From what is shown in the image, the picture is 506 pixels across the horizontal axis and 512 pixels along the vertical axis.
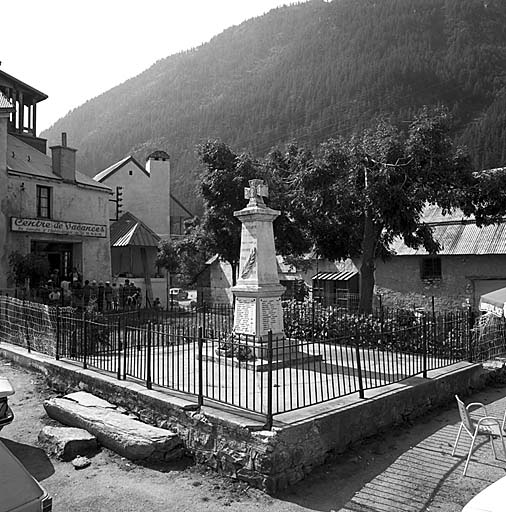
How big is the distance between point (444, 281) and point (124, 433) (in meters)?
20.2

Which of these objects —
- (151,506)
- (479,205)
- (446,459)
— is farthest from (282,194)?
(151,506)

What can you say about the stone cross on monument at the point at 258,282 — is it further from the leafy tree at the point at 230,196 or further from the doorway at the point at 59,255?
the doorway at the point at 59,255

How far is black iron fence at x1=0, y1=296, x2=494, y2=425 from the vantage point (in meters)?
7.83

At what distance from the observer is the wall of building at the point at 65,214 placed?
22188mm

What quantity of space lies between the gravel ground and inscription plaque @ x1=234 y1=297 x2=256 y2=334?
3.91m

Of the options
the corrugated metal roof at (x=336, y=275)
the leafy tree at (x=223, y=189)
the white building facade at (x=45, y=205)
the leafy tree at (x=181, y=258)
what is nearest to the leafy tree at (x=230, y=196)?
the leafy tree at (x=223, y=189)

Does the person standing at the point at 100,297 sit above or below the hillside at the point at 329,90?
below

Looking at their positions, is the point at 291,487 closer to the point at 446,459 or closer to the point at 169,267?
the point at 446,459

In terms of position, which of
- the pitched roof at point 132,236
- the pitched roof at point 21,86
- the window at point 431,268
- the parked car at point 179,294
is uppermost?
the pitched roof at point 21,86

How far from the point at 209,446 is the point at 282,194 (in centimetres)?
1501

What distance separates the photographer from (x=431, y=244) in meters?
17.5

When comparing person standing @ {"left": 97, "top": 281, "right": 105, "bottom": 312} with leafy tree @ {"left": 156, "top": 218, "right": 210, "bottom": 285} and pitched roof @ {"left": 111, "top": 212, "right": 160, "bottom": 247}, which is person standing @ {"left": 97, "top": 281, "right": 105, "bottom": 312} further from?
leafy tree @ {"left": 156, "top": 218, "right": 210, "bottom": 285}

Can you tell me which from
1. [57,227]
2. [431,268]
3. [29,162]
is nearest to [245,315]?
[57,227]

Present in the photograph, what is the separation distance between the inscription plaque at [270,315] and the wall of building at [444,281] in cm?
1450
